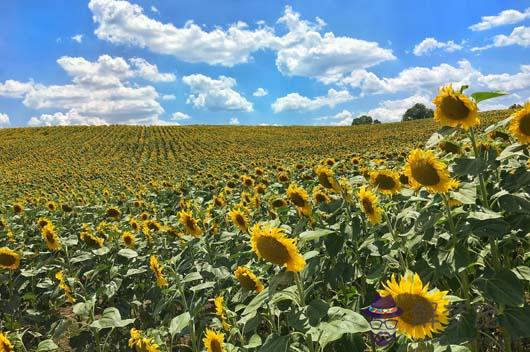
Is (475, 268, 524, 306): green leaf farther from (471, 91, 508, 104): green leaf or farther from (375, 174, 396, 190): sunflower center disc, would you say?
(375, 174, 396, 190): sunflower center disc

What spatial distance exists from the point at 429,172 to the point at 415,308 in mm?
910

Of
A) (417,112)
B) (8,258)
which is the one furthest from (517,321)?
(417,112)

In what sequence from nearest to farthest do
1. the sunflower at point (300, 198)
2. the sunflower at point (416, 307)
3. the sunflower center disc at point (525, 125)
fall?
the sunflower at point (416, 307) → the sunflower center disc at point (525, 125) → the sunflower at point (300, 198)

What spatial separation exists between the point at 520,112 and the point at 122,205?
9.69m

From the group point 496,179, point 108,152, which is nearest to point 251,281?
point 496,179

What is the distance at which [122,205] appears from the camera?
1086cm

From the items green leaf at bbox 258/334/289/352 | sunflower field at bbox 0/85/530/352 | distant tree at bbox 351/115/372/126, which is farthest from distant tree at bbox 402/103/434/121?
green leaf at bbox 258/334/289/352

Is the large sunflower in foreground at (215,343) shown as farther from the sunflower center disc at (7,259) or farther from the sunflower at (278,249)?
the sunflower center disc at (7,259)

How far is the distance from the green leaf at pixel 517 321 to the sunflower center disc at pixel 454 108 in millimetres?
1112

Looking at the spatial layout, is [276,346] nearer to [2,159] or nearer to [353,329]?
[353,329]

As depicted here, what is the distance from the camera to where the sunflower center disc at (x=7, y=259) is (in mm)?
4953

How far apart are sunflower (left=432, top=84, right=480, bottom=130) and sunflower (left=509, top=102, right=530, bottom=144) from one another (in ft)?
0.66

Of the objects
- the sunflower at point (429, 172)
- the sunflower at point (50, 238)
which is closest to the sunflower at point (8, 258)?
the sunflower at point (50, 238)

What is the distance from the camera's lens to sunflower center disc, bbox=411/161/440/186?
2381 mm
